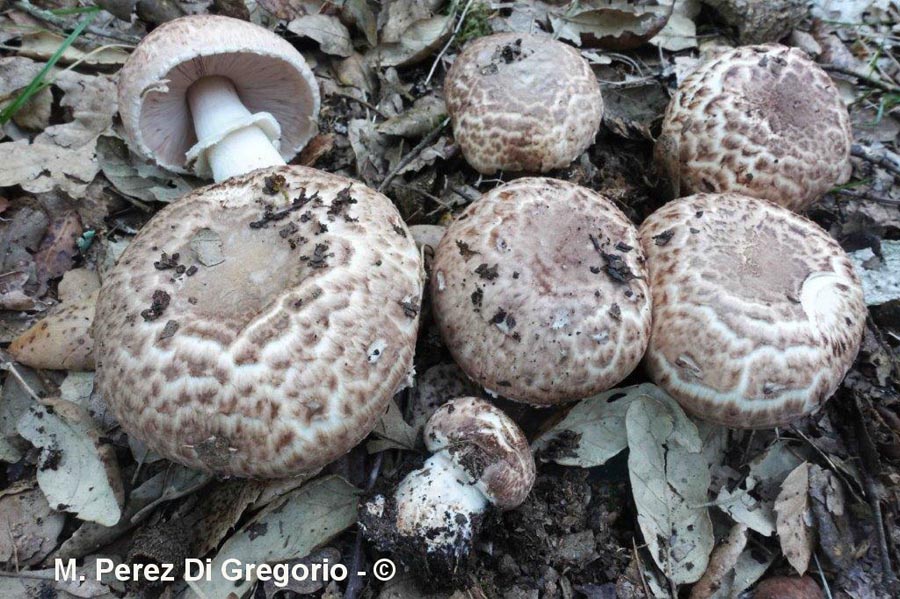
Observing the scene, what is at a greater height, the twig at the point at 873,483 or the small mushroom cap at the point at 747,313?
the small mushroom cap at the point at 747,313

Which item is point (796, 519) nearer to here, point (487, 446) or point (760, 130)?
point (487, 446)

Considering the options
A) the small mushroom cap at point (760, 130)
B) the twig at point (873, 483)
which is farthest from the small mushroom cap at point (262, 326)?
the twig at point (873, 483)

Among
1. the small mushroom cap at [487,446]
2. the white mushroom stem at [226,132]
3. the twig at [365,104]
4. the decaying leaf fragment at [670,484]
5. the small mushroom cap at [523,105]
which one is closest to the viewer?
the small mushroom cap at [487,446]

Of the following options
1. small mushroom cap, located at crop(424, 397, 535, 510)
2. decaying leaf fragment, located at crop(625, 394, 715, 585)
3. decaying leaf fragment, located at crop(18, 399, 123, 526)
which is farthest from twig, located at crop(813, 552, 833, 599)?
A: decaying leaf fragment, located at crop(18, 399, 123, 526)

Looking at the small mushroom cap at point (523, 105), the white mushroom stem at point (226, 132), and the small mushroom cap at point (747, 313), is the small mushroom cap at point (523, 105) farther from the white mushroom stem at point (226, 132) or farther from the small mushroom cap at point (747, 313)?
the white mushroom stem at point (226, 132)

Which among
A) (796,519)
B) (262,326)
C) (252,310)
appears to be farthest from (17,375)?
(796,519)

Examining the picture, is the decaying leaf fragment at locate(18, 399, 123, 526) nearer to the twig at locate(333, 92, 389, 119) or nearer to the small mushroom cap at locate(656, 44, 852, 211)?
the twig at locate(333, 92, 389, 119)
